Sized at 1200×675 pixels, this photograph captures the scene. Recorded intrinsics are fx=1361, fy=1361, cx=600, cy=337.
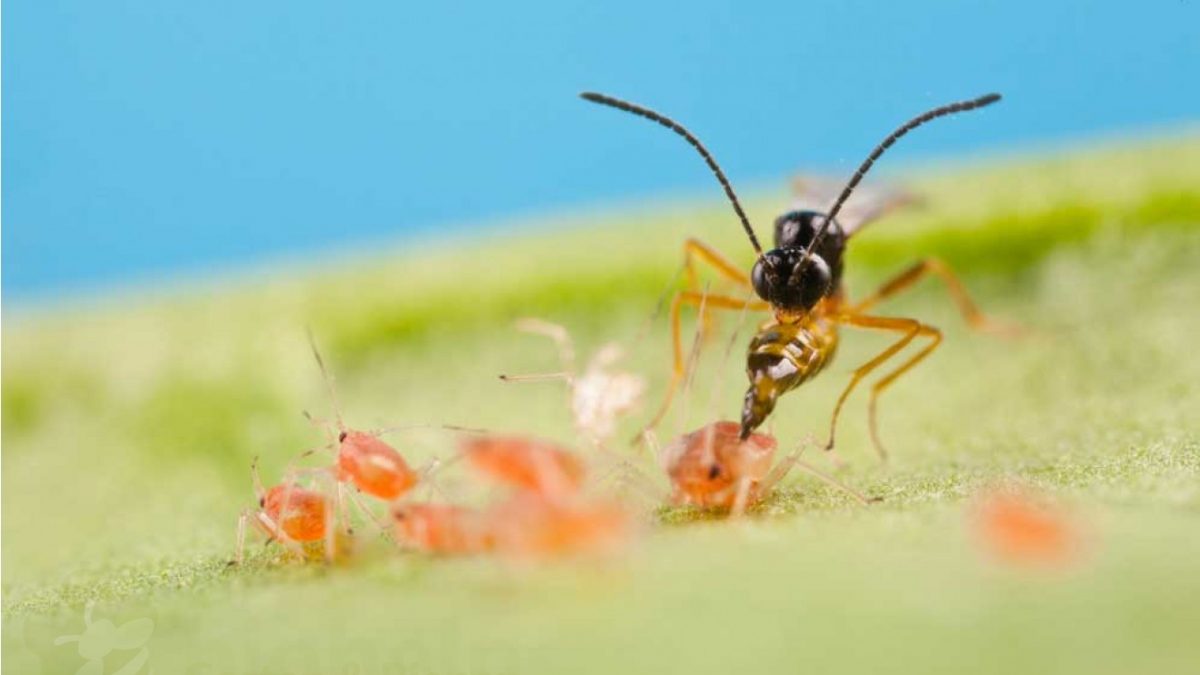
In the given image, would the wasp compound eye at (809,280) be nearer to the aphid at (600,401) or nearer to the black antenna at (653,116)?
the black antenna at (653,116)

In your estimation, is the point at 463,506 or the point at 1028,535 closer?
the point at 1028,535

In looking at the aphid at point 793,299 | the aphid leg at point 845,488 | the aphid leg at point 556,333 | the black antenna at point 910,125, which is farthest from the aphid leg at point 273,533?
the aphid leg at point 556,333

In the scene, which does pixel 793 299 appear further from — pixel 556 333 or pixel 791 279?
pixel 556 333

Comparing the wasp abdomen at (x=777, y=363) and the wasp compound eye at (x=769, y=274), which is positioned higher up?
the wasp compound eye at (x=769, y=274)

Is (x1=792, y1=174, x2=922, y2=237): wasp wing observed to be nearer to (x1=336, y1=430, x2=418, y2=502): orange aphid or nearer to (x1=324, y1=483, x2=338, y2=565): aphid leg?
(x1=336, y1=430, x2=418, y2=502): orange aphid

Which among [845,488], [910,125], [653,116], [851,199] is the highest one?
[653,116]

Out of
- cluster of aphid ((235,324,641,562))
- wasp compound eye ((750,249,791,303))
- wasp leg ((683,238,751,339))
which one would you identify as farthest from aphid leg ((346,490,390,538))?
wasp leg ((683,238,751,339))

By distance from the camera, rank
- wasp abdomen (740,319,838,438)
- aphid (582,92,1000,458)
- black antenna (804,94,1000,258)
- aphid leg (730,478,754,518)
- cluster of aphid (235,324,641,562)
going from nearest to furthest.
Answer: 1. cluster of aphid (235,324,641,562)
2. aphid leg (730,478,754,518)
3. wasp abdomen (740,319,838,438)
4. aphid (582,92,1000,458)
5. black antenna (804,94,1000,258)

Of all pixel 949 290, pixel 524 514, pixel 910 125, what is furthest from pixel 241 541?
pixel 949 290
